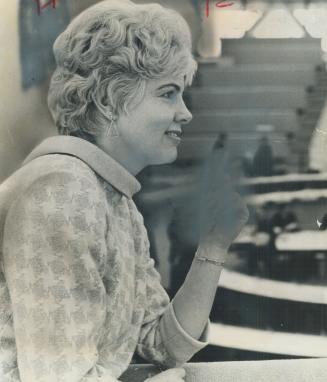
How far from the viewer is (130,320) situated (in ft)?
6.68

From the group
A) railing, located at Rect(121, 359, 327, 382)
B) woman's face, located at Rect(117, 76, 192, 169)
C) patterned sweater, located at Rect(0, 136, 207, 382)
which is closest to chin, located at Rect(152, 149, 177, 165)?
woman's face, located at Rect(117, 76, 192, 169)

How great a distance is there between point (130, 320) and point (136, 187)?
1.28ft

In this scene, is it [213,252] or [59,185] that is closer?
[59,185]

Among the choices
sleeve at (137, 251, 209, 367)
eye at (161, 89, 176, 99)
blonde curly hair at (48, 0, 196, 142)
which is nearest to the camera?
blonde curly hair at (48, 0, 196, 142)

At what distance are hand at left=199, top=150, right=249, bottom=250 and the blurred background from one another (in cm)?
3

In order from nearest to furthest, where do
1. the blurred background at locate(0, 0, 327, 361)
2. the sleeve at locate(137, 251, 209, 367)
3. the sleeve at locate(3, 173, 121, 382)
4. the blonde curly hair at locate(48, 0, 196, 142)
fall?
the sleeve at locate(3, 173, 121, 382) → the blonde curly hair at locate(48, 0, 196, 142) → the sleeve at locate(137, 251, 209, 367) → the blurred background at locate(0, 0, 327, 361)

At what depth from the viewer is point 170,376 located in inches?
82.8

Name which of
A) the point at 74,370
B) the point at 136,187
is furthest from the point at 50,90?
the point at 74,370

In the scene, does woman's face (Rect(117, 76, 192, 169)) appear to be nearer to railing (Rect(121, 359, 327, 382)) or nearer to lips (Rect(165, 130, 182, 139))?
lips (Rect(165, 130, 182, 139))

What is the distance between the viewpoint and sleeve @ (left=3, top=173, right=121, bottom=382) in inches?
68.2

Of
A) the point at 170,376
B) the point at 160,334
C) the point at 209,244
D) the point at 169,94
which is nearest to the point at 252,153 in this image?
the point at 209,244

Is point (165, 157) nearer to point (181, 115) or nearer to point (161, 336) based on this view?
point (181, 115)

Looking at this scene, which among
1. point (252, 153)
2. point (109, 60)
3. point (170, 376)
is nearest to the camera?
point (109, 60)

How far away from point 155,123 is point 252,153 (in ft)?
1.59
